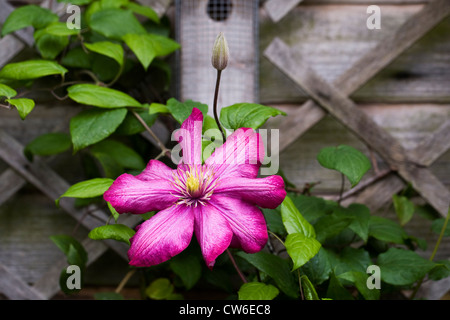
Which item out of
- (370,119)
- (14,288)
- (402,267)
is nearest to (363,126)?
(370,119)

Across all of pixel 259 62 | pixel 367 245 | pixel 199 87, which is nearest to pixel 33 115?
pixel 199 87

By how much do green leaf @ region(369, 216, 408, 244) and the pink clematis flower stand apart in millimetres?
393

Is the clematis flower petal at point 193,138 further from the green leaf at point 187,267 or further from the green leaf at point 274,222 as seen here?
the green leaf at point 187,267

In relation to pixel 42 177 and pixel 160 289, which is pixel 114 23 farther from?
pixel 160 289

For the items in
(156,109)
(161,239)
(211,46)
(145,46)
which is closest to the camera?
(161,239)

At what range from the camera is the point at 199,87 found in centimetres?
96

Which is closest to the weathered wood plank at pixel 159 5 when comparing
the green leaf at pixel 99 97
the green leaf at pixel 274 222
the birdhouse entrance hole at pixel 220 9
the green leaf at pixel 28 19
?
→ the birdhouse entrance hole at pixel 220 9

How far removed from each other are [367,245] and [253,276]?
0.28m

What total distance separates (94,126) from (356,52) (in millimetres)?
708

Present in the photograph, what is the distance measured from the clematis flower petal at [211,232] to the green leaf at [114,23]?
1.66 feet

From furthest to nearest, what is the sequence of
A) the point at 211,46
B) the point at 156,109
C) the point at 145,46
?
the point at 211,46 < the point at 145,46 < the point at 156,109

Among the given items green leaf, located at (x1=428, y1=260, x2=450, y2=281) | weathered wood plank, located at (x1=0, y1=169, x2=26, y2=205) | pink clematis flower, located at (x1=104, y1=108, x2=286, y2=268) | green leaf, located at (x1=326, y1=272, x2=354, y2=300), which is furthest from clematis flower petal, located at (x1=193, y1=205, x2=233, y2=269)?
weathered wood plank, located at (x1=0, y1=169, x2=26, y2=205)

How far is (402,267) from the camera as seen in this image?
0.74 meters
